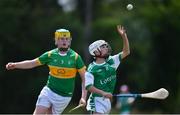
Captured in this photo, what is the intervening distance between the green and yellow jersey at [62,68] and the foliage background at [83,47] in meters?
17.8

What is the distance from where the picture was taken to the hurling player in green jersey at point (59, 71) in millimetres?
13852

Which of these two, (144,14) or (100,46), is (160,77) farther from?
(100,46)

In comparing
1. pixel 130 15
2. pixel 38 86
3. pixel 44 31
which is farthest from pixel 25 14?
pixel 130 15

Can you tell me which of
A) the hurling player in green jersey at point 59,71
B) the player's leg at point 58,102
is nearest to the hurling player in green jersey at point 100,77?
the hurling player in green jersey at point 59,71

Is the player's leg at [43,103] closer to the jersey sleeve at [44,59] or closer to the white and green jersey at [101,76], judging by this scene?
the jersey sleeve at [44,59]

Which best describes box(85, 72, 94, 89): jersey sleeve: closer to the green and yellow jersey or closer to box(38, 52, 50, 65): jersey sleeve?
the green and yellow jersey

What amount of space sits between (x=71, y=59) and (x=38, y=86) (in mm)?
21262

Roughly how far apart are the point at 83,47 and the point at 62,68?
2490cm

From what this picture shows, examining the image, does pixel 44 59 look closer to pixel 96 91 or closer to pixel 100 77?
pixel 100 77

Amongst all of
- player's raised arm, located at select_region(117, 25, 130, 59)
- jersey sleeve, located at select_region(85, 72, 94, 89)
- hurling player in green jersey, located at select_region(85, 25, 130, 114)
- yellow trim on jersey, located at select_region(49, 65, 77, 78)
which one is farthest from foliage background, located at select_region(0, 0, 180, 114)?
jersey sleeve, located at select_region(85, 72, 94, 89)

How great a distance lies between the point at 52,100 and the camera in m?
14.0

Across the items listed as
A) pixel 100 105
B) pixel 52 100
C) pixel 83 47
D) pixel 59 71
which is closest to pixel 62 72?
pixel 59 71

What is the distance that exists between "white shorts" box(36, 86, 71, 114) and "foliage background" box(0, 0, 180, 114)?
58.4 ft

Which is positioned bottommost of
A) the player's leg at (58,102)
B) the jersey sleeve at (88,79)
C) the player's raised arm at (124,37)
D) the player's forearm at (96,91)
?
the player's leg at (58,102)
